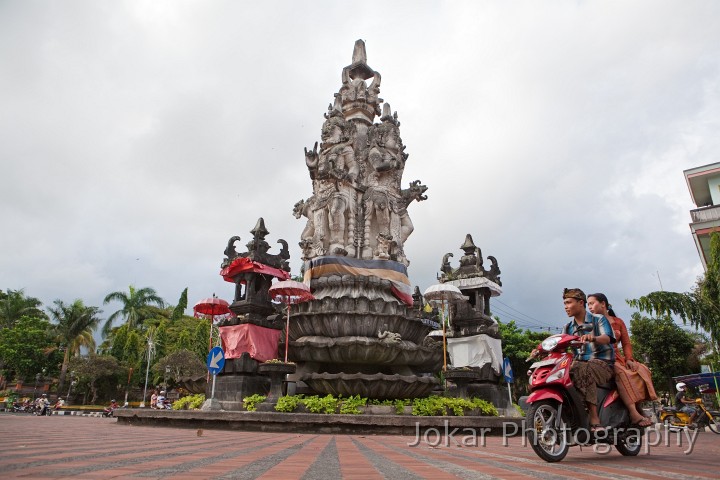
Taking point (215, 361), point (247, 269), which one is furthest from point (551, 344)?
point (247, 269)

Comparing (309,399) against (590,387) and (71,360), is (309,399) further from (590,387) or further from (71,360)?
(71,360)

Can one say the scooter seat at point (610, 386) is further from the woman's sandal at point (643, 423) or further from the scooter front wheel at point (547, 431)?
the scooter front wheel at point (547, 431)

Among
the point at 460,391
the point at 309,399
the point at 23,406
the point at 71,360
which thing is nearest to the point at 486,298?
the point at 460,391

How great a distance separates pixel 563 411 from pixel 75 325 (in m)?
44.2

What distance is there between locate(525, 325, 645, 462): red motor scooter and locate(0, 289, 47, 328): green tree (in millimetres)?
46956

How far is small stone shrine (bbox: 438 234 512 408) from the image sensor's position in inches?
609

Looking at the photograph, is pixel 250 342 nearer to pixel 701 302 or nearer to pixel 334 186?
pixel 334 186

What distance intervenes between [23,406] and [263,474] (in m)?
34.5

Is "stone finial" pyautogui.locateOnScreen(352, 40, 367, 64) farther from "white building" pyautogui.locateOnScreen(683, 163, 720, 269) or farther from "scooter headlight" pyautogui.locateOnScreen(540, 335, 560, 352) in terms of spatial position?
"white building" pyautogui.locateOnScreen(683, 163, 720, 269)

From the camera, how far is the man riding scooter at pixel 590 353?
4.55 meters

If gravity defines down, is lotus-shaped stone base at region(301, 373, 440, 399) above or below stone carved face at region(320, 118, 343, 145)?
below

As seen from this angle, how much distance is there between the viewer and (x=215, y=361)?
41.6ft

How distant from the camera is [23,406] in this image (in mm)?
29219

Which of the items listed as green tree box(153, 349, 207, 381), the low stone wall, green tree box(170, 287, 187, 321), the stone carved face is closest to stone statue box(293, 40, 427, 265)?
the stone carved face
